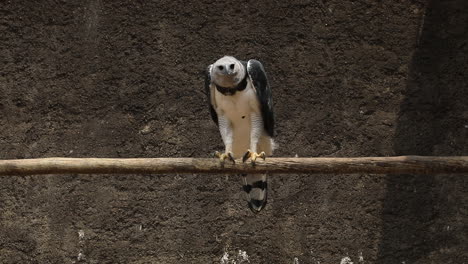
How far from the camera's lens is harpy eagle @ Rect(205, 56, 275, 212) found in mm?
4910

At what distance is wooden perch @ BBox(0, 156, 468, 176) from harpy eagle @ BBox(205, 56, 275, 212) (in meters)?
0.58

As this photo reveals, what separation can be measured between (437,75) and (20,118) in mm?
2997

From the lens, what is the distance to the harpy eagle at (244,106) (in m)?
4.91

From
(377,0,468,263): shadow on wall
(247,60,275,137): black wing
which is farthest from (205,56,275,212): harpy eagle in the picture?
(377,0,468,263): shadow on wall

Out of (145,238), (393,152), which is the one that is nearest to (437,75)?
(393,152)

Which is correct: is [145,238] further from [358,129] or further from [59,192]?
[358,129]

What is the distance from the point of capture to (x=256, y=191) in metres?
5.19

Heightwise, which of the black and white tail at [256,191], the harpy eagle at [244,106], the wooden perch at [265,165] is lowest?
the black and white tail at [256,191]

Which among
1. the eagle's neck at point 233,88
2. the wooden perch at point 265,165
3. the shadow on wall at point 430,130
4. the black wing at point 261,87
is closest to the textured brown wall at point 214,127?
the shadow on wall at point 430,130

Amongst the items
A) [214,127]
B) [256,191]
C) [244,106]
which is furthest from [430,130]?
[244,106]

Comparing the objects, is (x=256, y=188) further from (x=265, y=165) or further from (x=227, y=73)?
(x=265, y=165)

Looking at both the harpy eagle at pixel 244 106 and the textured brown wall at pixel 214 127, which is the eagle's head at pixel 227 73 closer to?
the harpy eagle at pixel 244 106

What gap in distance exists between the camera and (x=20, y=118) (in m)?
6.25

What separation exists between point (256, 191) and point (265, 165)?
0.89 metres
